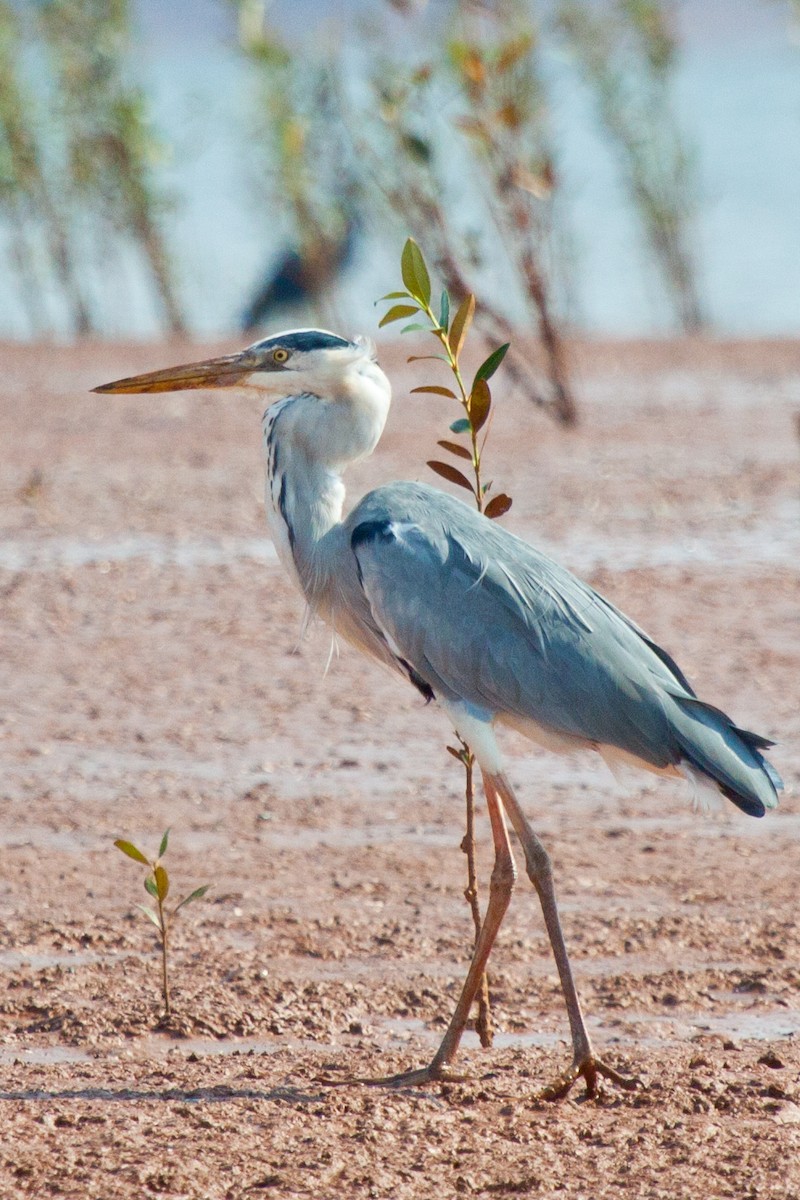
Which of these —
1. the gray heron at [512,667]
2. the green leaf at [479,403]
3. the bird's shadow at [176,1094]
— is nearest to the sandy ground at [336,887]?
the bird's shadow at [176,1094]

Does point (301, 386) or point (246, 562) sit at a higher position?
point (301, 386)

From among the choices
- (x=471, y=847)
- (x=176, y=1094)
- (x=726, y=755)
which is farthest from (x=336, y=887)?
(x=726, y=755)

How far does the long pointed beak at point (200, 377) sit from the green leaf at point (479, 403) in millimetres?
540

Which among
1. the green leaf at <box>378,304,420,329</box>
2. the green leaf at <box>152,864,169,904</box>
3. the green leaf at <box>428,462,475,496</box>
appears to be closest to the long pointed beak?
the green leaf at <box>378,304,420,329</box>

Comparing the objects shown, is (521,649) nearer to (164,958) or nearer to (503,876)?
(503,876)

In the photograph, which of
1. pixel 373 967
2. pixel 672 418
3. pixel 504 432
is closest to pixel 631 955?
pixel 373 967

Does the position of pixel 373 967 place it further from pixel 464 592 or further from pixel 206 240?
pixel 206 240

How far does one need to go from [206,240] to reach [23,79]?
26.1 feet

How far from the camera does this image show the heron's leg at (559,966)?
3.49 meters

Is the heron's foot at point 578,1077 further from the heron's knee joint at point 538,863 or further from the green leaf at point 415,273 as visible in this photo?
the green leaf at point 415,273

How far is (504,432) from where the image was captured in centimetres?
1040

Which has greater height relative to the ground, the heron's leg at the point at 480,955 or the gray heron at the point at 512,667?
the gray heron at the point at 512,667

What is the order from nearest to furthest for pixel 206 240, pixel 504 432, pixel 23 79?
pixel 504 432, pixel 23 79, pixel 206 240

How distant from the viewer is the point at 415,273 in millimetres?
3756
